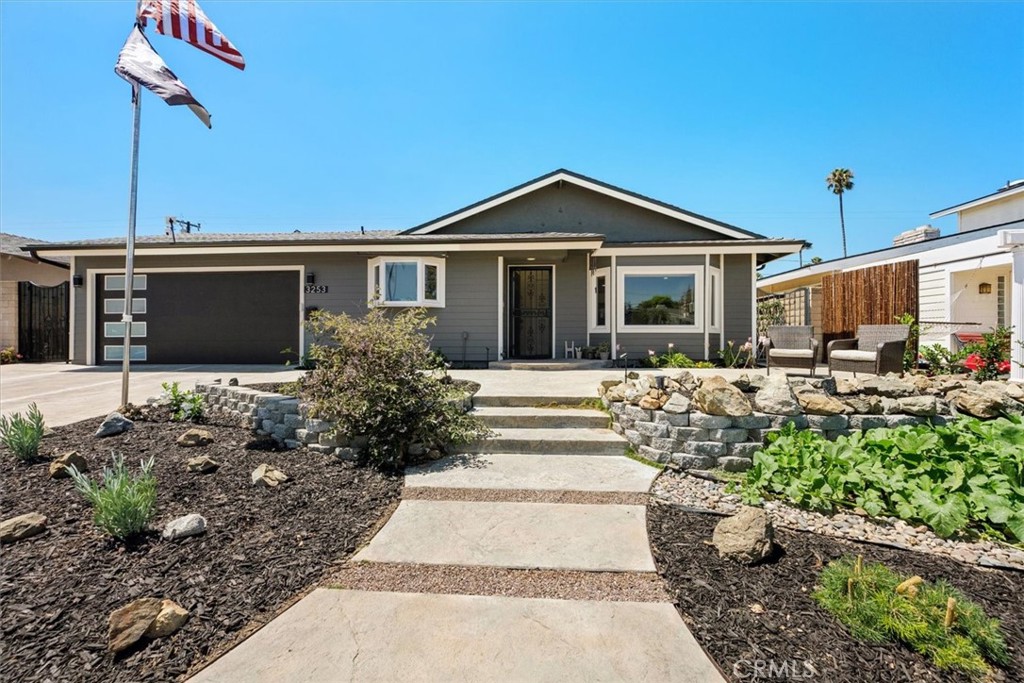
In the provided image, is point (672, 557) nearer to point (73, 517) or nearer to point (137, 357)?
point (73, 517)

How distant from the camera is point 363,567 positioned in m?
2.47

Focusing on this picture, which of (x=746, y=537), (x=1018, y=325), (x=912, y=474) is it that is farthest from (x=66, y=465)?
(x=1018, y=325)

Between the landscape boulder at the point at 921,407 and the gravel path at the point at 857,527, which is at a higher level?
the landscape boulder at the point at 921,407

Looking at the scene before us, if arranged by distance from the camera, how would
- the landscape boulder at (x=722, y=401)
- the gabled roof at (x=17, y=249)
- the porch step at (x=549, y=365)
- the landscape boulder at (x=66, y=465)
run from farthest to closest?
1. the gabled roof at (x=17, y=249)
2. the porch step at (x=549, y=365)
3. the landscape boulder at (x=722, y=401)
4. the landscape boulder at (x=66, y=465)

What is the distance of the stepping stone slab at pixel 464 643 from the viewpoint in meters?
1.72

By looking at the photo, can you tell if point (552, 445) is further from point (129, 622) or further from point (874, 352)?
point (874, 352)

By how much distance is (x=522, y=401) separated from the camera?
5109mm

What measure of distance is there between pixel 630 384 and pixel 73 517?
457cm

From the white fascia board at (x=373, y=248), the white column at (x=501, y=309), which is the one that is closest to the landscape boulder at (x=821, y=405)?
the white fascia board at (x=373, y=248)

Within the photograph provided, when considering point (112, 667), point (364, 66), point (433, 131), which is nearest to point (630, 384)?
point (112, 667)

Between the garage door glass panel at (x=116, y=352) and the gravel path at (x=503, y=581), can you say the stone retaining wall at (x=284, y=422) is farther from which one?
the garage door glass panel at (x=116, y=352)

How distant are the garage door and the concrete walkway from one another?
849 centimetres

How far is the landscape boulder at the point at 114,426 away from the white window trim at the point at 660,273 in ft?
27.3

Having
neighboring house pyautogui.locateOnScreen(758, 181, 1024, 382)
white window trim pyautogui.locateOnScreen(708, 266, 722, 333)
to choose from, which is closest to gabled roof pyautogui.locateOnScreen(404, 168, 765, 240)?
white window trim pyautogui.locateOnScreen(708, 266, 722, 333)
